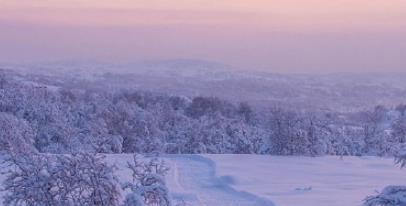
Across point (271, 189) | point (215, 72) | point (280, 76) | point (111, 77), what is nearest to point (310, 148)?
point (271, 189)

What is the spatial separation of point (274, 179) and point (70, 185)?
927 centimetres

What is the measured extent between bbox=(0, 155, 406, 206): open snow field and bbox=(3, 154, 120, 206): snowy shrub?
4.36 m

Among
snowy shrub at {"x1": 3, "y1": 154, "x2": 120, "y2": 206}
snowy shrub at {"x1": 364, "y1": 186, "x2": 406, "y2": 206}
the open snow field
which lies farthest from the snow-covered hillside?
snowy shrub at {"x1": 364, "y1": 186, "x2": 406, "y2": 206}

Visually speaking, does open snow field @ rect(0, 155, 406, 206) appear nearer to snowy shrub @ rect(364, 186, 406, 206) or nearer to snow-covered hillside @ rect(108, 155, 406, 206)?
snow-covered hillside @ rect(108, 155, 406, 206)

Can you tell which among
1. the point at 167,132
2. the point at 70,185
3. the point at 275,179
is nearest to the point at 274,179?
the point at 275,179

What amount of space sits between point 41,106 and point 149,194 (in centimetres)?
2449

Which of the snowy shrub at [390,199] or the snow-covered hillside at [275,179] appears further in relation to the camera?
the snow-covered hillside at [275,179]

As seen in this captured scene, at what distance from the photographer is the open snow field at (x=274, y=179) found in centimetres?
1377

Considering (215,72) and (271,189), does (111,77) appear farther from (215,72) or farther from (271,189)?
(271,189)

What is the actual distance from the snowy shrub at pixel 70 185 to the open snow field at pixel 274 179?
436 centimetres

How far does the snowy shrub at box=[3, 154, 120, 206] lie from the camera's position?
824 centimetres

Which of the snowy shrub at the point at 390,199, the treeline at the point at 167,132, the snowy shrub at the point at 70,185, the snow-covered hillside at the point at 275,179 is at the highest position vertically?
the snowy shrub at the point at 390,199

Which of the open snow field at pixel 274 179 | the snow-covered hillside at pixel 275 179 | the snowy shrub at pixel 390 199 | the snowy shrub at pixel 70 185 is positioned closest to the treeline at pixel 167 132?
the snow-covered hillside at pixel 275 179

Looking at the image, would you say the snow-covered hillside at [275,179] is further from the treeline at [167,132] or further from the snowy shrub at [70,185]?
the snowy shrub at [70,185]
